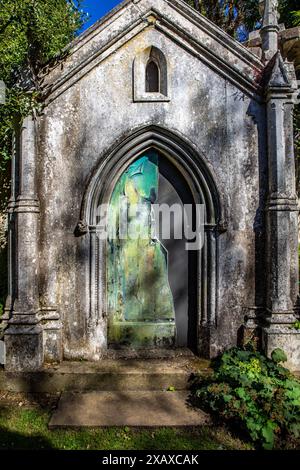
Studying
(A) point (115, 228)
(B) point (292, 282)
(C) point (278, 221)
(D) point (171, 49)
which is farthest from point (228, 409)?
(D) point (171, 49)

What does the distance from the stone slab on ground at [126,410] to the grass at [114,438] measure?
0.09m

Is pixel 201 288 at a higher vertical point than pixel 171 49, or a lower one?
lower

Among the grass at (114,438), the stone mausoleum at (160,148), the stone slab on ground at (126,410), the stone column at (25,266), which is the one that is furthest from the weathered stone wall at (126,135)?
the grass at (114,438)

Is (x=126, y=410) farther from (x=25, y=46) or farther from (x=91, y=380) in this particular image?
(x=25, y=46)

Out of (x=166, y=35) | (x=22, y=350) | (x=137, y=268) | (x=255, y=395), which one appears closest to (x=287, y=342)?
(x=255, y=395)

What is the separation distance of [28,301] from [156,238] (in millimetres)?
2043

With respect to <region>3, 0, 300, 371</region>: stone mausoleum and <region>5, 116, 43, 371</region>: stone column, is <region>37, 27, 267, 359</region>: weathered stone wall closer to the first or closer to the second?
<region>3, 0, 300, 371</region>: stone mausoleum

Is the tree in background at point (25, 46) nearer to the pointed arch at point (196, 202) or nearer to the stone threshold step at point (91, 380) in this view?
the pointed arch at point (196, 202)

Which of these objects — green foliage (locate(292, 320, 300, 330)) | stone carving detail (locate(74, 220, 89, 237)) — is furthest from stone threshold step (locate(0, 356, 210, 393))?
stone carving detail (locate(74, 220, 89, 237))

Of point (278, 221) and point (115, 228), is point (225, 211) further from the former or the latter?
point (115, 228)

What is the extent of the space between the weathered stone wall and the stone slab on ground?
79cm

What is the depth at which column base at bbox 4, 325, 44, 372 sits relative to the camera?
4.63 m

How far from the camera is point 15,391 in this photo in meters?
4.56
